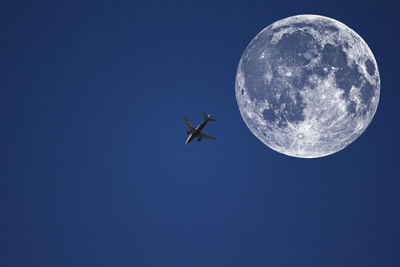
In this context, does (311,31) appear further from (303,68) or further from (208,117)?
(208,117)

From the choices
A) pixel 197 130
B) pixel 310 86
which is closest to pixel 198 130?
pixel 197 130

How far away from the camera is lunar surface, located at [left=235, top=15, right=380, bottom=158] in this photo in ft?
51.0

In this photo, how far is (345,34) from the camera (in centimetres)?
1681

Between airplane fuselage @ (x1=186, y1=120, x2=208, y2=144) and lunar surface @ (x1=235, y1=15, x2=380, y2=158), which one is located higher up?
airplane fuselage @ (x1=186, y1=120, x2=208, y2=144)

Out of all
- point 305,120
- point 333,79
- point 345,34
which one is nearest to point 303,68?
point 333,79

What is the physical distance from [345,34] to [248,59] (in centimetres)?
555

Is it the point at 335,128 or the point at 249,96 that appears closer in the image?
the point at 335,128

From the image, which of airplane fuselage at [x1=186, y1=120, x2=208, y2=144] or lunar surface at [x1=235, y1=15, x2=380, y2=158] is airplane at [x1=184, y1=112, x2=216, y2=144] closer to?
airplane fuselage at [x1=186, y1=120, x2=208, y2=144]

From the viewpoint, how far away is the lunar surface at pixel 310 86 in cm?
1555

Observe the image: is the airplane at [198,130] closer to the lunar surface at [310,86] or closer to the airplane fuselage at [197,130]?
the airplane fuselage at [197,130]

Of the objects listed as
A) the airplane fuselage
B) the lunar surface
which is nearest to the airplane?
the airplane fuselage

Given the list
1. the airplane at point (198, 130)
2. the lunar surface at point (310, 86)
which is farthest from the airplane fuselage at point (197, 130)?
the lunar surface at point (310, 86)

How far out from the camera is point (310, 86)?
51.0 ft

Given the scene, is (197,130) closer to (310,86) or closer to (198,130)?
(198,130)
